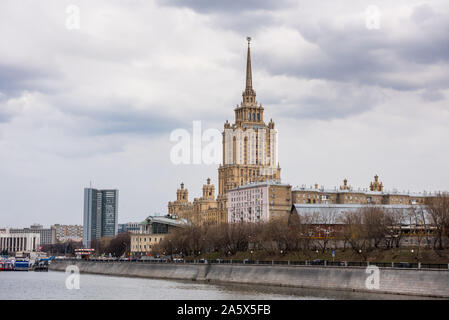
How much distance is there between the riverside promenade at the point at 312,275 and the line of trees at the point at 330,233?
1171cm

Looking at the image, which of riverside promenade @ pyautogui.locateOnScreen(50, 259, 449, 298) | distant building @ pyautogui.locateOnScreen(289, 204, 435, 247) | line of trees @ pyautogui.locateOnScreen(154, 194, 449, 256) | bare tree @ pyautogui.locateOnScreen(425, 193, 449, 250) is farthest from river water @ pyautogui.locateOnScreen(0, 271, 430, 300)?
distant building @ pyautogui.locateOnScreen(289, 204, 435, 247)

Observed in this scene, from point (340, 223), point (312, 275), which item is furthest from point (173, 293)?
point (340, 223)

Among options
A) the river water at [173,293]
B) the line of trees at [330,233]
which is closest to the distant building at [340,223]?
the line of trees at [330,233]

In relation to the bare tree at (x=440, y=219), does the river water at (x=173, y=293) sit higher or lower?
lower

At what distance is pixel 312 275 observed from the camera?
10269 cm

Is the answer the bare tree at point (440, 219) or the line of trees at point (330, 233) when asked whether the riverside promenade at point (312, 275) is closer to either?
the line of trees at point (330, 233)

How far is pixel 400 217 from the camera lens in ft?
422

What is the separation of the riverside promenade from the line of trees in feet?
38.4

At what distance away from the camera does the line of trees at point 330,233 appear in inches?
4493

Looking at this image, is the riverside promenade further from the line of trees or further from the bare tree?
the bare tree

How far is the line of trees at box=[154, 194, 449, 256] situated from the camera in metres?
114

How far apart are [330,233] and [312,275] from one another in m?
38.3
